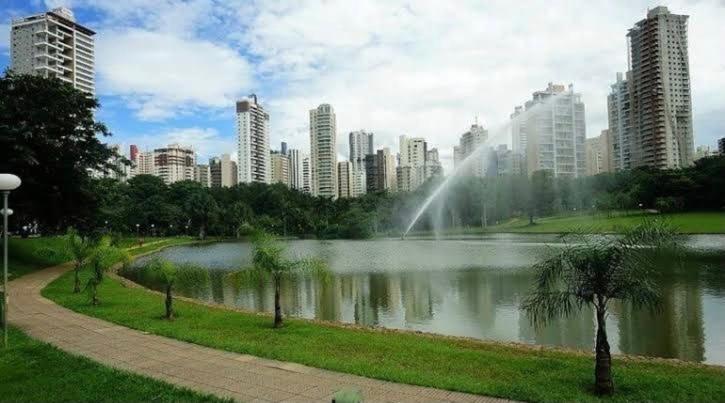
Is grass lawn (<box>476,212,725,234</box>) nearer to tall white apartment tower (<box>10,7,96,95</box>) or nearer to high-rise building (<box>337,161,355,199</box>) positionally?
tall white apartment tower (<box>10,7,96,95</box>)

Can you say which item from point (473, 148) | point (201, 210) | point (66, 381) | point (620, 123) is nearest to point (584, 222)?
point (473, 148)

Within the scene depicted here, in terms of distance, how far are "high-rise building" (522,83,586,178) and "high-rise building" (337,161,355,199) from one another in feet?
268

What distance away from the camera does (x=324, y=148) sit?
153 metres

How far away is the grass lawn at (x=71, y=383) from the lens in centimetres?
730

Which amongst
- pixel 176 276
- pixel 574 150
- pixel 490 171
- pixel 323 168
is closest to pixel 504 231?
pixel 574 150

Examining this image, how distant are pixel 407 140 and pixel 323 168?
3029cm

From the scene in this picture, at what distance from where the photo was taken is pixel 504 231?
77.5 m

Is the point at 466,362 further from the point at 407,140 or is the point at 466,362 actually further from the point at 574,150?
the point at 407,140

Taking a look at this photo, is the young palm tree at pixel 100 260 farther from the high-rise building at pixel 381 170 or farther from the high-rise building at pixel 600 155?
the high-rise building at pixel 381 170

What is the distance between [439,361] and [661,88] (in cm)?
10190

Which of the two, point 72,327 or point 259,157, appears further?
point 259,157

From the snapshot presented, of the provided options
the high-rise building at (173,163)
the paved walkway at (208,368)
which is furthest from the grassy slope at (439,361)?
the high-rise building at (173,163)

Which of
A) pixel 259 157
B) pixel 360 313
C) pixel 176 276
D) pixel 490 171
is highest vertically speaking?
pixel 259 157

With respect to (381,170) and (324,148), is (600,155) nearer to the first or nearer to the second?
(381,170)
